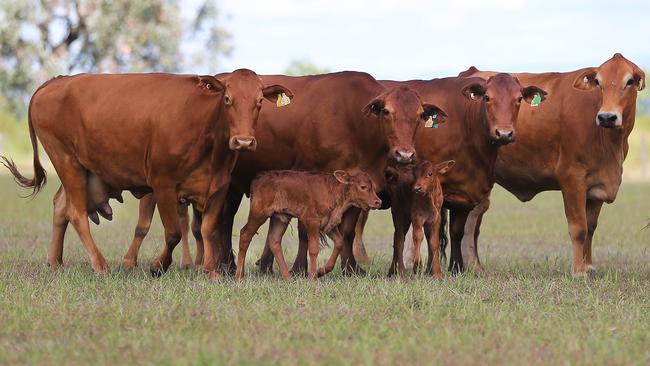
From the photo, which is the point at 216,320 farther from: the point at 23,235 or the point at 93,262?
the point at 23,235

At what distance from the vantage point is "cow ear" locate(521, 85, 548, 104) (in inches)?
425

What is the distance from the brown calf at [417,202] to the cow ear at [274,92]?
3.77 ft

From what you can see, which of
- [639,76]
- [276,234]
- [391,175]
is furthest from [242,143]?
[639,76]

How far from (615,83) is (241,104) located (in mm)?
3533

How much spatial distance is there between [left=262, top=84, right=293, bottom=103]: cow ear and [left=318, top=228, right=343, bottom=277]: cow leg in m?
1.26

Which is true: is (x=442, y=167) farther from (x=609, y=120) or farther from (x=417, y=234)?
(x=609, y=120)

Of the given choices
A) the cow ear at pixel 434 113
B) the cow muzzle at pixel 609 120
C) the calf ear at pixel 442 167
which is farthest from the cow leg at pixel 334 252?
the cow muzzle at pixel 609 120

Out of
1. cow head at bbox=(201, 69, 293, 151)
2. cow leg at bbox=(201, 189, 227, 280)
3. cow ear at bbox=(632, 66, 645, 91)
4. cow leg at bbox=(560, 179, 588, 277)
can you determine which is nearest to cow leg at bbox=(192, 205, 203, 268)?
cow leg at bbox=(201, 189, 227, 280)

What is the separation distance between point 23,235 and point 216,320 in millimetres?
9229

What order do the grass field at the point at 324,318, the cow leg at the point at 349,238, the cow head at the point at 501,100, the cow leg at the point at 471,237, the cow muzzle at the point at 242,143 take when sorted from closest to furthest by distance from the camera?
the grass field at the point at 324,318 < the cow muzzle at the point at 242,143 < the cow head at the point at 501,100 < the cow leg at the point at 349,238 < the cow leg at the point at 471,237

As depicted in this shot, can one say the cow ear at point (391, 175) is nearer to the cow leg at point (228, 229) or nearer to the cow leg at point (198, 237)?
the cow leg at point (228, 229)

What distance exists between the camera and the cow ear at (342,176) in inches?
394

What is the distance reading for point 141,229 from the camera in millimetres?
11461

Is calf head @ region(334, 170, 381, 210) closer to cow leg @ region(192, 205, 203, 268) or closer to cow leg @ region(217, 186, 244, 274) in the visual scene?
cow leg @ region(217, 186, 244, 274)
